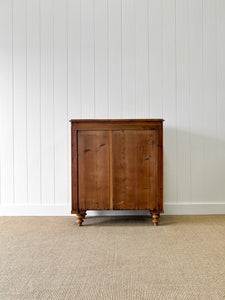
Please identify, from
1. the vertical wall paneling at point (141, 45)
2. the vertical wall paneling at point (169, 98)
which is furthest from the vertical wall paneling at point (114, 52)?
the vertical wall paneling at point (169, 98)

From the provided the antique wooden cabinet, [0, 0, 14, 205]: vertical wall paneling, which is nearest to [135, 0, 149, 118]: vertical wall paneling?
the antique wooden cabinet

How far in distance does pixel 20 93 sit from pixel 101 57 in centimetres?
Answer: 84

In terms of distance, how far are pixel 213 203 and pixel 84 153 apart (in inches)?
51.9

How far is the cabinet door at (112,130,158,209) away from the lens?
7.27 feet

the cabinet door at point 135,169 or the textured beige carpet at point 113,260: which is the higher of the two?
the cabinet door at point 135,169

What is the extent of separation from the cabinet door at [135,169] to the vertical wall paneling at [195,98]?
61 cm

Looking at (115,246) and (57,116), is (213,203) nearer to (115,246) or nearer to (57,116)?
(115,246)

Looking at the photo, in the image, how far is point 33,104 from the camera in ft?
8.82

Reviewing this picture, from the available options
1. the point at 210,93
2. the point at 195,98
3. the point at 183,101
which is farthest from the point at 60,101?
the point at 210,93

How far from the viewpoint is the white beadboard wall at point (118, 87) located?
2.66m

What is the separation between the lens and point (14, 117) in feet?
8.84

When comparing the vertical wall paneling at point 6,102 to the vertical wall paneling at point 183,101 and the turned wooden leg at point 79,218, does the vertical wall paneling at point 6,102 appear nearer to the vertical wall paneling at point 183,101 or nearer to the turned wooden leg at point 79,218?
the turned wooden leg at point 79,218

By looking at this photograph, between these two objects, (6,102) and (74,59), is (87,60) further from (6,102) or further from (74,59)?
(6,102)

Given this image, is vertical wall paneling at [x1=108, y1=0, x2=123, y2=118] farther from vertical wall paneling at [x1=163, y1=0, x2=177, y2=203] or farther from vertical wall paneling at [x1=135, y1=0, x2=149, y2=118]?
vertical wall paneling at [x1=163, y1=0, x2=177, y2=203]
